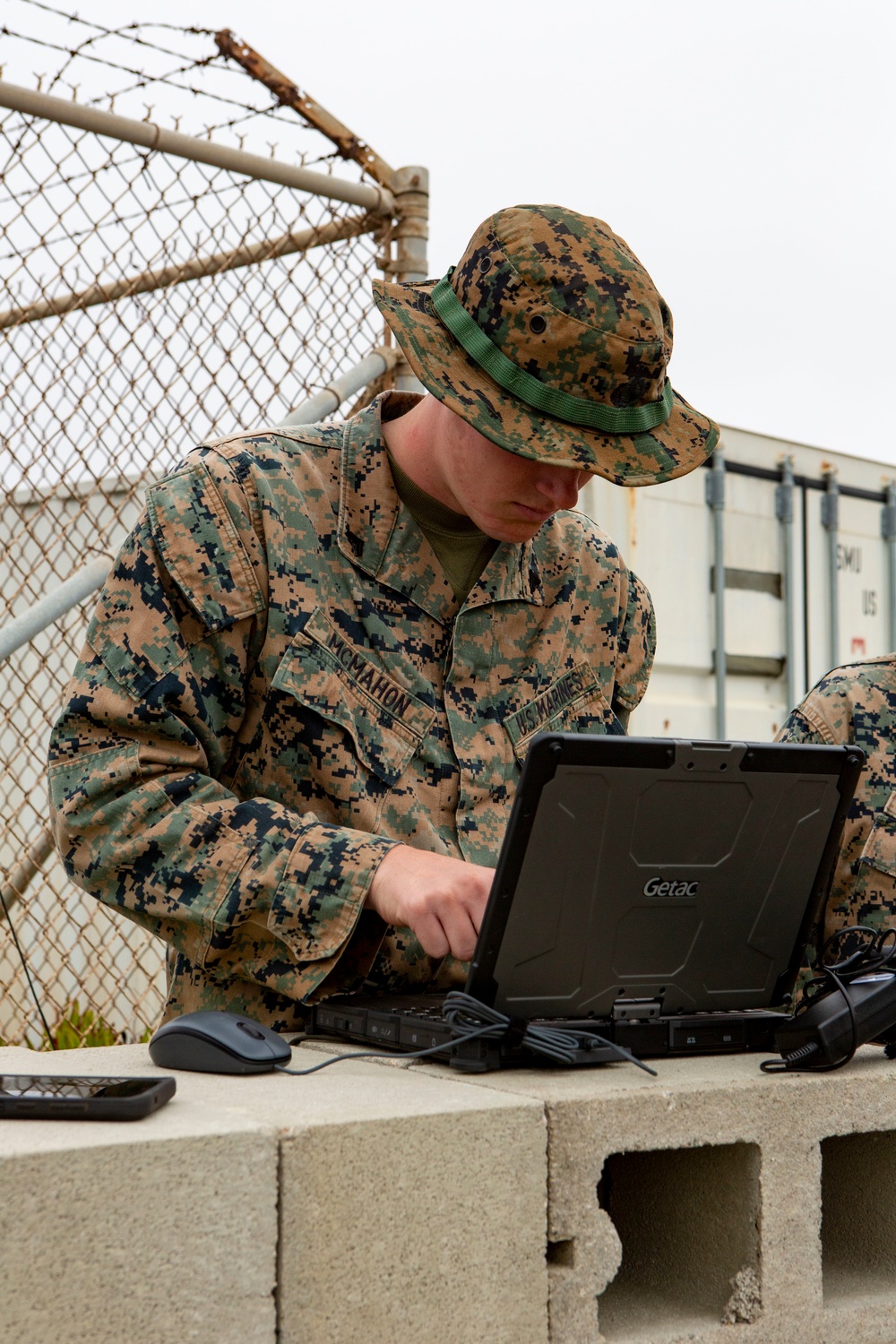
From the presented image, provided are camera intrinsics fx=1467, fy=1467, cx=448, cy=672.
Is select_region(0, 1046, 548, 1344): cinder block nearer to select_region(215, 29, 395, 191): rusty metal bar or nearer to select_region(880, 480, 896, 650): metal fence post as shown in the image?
select_region(215, 29, 395, 191): rusty metal bar

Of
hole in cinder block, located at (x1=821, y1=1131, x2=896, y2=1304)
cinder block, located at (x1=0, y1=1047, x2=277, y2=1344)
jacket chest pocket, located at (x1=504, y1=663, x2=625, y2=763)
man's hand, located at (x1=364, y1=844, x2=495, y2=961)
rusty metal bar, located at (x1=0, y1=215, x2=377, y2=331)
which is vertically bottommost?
hole in cinder block, located at (x1=821, y1=1131, x2=896, y2=1304)

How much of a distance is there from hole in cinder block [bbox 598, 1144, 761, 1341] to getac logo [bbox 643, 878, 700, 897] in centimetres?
26

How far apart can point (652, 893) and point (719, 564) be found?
142 inches

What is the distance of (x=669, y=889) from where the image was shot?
149cm

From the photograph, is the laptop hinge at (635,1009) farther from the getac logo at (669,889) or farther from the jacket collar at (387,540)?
the jacket collar at (387,540)

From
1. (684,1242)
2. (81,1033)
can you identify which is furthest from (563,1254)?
(81,1033)

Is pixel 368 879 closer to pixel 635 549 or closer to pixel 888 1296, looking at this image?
pixel 888 1296

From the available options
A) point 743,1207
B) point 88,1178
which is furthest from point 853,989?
point 88,1178

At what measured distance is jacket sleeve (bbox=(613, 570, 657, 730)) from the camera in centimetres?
226

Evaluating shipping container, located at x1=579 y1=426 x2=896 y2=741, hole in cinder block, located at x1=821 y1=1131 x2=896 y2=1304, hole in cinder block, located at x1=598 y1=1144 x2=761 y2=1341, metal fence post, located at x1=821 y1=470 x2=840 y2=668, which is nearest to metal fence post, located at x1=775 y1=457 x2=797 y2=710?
shipping container, located at x1=579 y1=426 x2=896 y2=741

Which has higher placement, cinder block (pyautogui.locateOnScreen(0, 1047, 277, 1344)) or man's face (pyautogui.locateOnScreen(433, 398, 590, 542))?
man's face (pyautogui.locateOnScreen(433, 398, 590, 542))

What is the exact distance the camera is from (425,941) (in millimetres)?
1566

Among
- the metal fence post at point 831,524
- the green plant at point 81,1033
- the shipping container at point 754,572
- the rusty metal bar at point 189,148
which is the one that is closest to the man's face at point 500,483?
the rusty metal bar at point 189,148

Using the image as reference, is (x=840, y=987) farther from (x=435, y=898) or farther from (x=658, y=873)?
(x=435, y=898)
